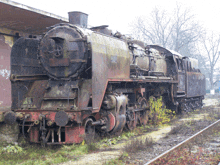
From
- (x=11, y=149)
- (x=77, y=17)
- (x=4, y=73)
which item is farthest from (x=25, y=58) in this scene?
Answer: (x=11, y=149)

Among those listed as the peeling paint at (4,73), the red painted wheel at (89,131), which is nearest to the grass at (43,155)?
the red painted wheel at (89,131)

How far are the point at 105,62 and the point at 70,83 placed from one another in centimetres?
121

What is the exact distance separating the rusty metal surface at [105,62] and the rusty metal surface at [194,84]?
732 centimetres

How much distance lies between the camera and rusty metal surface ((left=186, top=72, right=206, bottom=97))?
Result: 14828mm

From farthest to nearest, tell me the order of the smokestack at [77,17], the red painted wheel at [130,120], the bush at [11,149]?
the red painted wheel at [130,120]
the smokestack at [77,17]
the bush at [11,149]

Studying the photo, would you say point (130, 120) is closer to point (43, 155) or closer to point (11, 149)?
Result: point (43, 155)

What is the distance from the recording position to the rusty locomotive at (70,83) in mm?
6695

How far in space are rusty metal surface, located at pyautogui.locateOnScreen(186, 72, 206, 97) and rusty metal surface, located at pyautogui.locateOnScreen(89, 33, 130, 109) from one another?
7.32 m

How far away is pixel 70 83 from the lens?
7066 mm

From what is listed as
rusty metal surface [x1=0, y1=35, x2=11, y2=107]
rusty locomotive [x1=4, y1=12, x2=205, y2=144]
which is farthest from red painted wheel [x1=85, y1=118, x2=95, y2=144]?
rusty metal surface [x1=0, y1=35, x2=11, y2=107]

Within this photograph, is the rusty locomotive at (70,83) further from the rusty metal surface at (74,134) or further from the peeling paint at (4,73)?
the peeling paint at (4,73)

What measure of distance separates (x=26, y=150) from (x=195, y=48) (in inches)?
1596

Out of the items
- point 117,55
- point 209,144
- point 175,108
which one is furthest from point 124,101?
point 175,108

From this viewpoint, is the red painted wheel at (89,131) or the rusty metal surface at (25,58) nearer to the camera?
the red painted wheel at (89,131)
